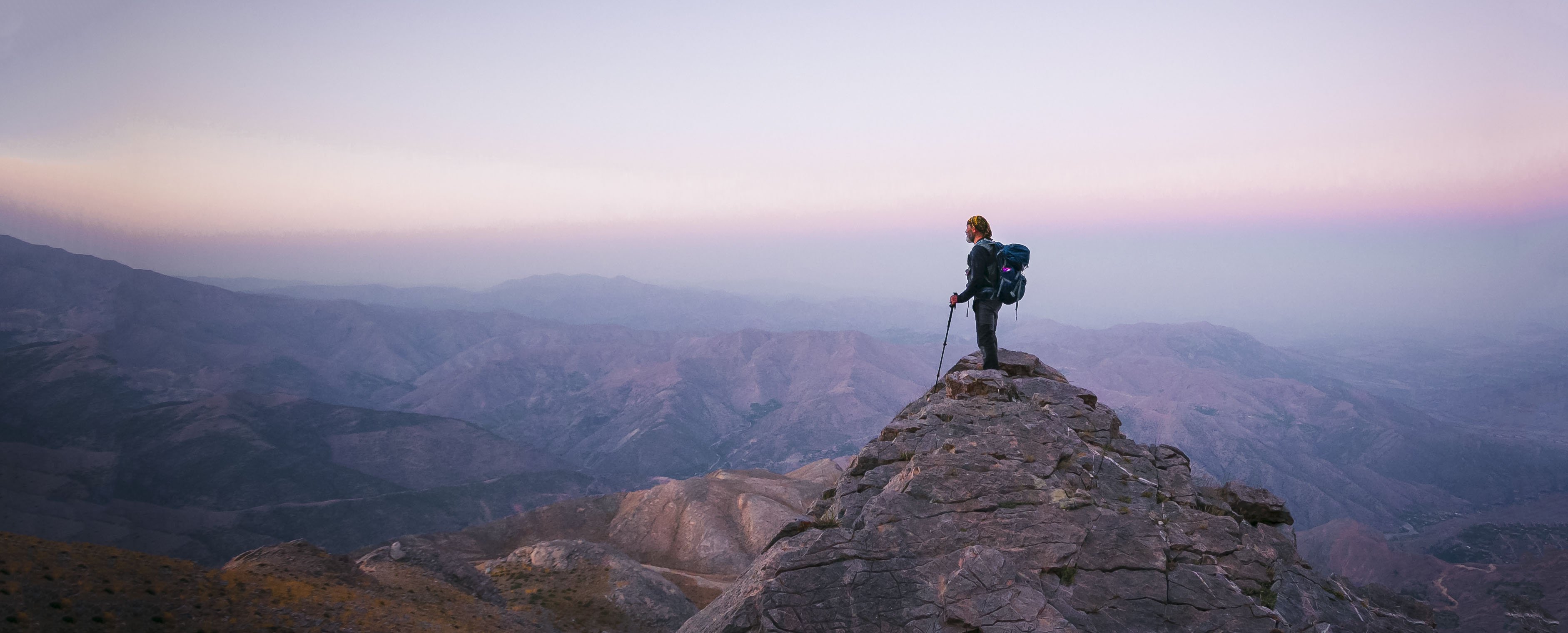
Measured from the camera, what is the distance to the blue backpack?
17.3 metres

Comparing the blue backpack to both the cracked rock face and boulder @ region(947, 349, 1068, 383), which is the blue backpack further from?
the cracked rock face

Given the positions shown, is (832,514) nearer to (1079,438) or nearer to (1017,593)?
(1017,593)

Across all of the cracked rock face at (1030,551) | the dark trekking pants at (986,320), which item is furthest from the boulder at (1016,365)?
the cracked rock face at (1030,551)

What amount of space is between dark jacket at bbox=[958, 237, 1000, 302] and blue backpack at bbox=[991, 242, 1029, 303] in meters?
0.07

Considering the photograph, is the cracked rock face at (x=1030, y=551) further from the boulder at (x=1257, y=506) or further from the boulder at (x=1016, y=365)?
the boulder at (x=1016, y=365)

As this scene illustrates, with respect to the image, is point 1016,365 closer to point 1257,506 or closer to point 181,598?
point 1257,506

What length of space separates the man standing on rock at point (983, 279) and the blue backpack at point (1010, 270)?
7 centimetres

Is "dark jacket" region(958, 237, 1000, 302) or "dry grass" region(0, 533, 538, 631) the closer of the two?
"dark jacket" region(958, 237, 1000, 302)

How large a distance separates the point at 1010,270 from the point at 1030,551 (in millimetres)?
8368

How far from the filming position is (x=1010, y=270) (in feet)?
56.4

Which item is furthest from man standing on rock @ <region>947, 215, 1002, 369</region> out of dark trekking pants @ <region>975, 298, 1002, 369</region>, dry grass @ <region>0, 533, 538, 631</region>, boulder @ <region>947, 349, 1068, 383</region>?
dry grass @ <region>0, 533, 538, 631</region>

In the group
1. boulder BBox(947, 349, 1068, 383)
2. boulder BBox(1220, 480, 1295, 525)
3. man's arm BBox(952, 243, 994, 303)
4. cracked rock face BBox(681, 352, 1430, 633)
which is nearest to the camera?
cracked rock face BBox(681, 352, 1430, 633)

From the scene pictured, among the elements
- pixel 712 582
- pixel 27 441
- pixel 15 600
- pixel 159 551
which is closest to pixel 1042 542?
pixel 15 600

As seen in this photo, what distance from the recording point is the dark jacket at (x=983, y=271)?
17250 millimetres
